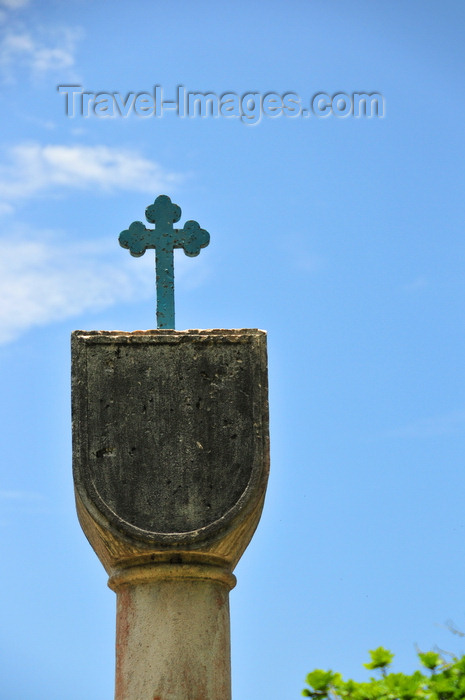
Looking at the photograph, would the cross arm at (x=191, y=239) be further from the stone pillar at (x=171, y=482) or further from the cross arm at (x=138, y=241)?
the stone pillar at (x=171, y=482)

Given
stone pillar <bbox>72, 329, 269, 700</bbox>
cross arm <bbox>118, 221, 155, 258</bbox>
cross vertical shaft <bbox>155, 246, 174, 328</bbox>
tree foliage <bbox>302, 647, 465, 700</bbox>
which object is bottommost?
tree foliage <bbox>302, 647, 465, 700</bbox>

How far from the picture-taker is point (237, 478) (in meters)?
5.27

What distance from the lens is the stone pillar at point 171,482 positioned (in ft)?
16.6

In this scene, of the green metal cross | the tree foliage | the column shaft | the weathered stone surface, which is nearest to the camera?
the tree foliage

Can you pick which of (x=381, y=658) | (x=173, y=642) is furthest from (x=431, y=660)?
(x=173, y=642)

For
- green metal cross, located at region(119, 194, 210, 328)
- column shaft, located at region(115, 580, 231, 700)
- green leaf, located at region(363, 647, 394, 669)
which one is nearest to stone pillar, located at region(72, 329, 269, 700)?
column shaft, located at region(115, 580, 231, 700)

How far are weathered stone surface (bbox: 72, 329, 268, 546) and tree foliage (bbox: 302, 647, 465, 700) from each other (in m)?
1.41

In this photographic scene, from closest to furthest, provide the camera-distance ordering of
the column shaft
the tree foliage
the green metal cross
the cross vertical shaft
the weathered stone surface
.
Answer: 1. the tree foliage
2. the column shaft
3. the weathered stone surface
4. the cross vertical shaft
5. the green metal cross

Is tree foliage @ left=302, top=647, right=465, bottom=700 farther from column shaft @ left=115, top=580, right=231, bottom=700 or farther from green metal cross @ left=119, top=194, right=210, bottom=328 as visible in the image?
green metal cross @ left=119, top=194, right=210, bottom=328

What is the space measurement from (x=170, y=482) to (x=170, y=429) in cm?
27

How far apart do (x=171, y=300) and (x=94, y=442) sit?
0.93 meters

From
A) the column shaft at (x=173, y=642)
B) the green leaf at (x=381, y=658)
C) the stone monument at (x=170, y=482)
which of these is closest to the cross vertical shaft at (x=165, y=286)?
the stone monument at (x=170, y=482)

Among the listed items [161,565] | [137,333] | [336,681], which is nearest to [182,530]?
[161,565]

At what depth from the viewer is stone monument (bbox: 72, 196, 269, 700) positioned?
5.06m
